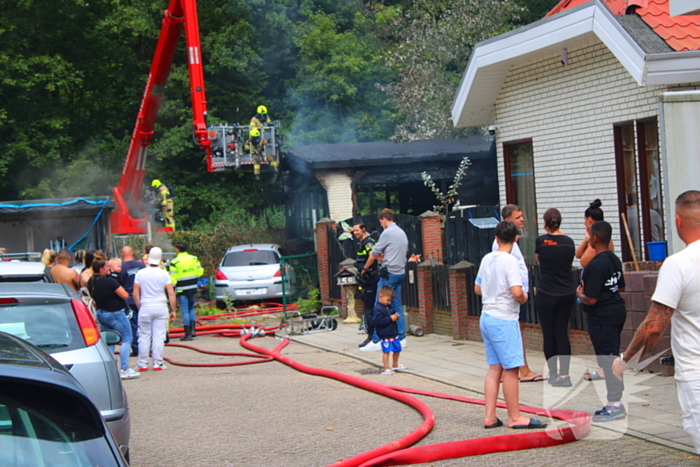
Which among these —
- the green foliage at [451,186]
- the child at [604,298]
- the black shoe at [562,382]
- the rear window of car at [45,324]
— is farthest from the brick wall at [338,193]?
the rear window of car at [45,324]

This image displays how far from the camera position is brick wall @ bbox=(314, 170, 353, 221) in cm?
2134

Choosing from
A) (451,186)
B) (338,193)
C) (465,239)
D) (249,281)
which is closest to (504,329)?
(465,239)

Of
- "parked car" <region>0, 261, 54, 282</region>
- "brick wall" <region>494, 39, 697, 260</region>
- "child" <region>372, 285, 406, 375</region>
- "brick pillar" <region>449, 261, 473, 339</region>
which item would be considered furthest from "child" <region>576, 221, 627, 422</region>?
"parked car" <region>0, 261, 54, 282</region>

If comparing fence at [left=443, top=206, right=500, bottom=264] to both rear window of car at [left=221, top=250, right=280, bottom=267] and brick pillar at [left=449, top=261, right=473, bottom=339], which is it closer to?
brick pillar at [left=449, top=261, right=473, bottom=339]

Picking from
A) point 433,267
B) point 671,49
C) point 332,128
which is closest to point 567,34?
point 671,49

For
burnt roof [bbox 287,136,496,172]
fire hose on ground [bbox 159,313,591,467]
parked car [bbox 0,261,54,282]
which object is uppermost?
burnt roof [bbox 287,136,496,172]

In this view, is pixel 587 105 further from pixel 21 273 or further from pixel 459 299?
pixel 21 273

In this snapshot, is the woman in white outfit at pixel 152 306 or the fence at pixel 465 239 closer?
the woman in white outfit at pixel 152 306

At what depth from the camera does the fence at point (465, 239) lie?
12.8 meters

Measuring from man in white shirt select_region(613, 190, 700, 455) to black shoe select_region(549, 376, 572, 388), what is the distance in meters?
3.81

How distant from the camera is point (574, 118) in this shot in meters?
12.1

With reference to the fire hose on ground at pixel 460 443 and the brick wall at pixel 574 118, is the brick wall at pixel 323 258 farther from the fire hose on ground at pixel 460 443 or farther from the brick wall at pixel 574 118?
the fire hose on ground at pixel 460 443

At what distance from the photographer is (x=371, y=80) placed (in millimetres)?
37719

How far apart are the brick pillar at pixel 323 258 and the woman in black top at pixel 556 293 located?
9.28m
